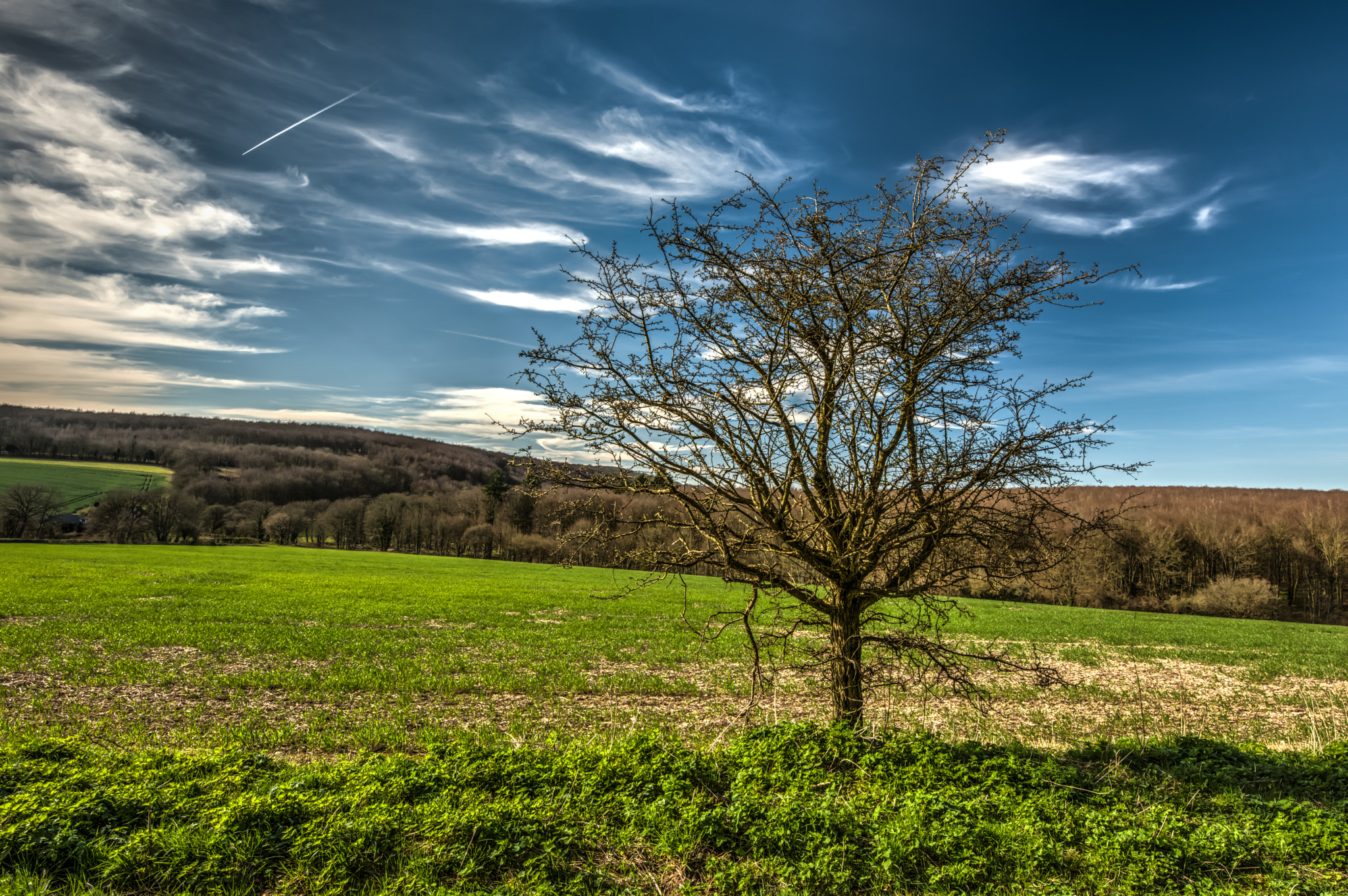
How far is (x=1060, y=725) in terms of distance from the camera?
39.9ft

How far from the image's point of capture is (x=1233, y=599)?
49.9 m

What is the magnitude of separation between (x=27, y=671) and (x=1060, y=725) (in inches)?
822

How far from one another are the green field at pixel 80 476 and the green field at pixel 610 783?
110 m

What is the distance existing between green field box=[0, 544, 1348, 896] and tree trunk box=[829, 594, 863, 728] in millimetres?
384

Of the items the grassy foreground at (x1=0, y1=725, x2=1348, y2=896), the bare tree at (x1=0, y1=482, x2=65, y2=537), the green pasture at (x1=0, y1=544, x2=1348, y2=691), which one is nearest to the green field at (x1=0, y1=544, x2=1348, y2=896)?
the grassy foreground at (x1=0, y1=725, x2=1348, y2=896)

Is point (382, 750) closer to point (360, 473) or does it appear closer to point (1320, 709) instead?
point (1320, 709)

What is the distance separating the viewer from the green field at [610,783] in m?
4.96

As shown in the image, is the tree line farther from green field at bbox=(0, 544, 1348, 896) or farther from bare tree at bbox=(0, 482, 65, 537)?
green field at bbox=(0, 544, 1348, 896)

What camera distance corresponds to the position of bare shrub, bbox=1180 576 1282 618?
1967 inches

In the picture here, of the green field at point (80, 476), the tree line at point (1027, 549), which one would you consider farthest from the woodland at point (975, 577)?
the green field at point (80, 476)

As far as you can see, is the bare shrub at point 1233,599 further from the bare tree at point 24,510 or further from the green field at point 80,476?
the green field at point 80,476

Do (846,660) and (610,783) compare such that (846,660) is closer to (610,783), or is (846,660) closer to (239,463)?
(610,783)

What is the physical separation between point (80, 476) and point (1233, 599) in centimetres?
17703

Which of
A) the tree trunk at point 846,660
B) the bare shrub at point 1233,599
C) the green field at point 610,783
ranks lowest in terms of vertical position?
the bare shrub at point 1233,599
